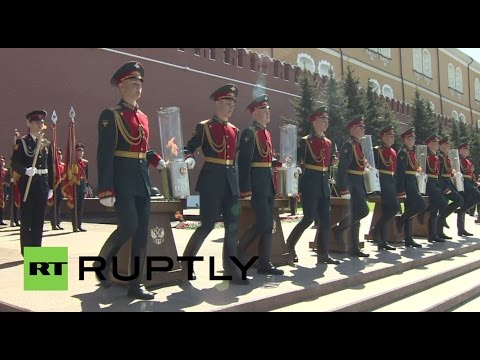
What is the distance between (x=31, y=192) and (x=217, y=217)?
275 centimetres

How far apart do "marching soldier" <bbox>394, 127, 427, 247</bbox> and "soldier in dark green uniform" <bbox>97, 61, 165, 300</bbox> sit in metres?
5.15

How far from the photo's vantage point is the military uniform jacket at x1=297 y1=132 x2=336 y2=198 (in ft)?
21.3

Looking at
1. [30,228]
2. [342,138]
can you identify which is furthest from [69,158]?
[342,138]

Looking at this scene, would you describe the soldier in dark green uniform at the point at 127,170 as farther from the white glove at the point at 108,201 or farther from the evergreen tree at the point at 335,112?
the evergreen tree at the point at 335,112

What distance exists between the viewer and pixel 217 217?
5328 millimetres

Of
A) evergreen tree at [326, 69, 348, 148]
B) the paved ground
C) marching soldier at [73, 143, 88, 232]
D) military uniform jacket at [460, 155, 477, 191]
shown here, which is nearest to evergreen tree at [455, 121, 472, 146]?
evergreen tree at [326, 69, 348, 148]

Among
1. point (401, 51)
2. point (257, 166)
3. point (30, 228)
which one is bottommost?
point (30, 228)

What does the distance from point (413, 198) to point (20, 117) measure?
1397 cm

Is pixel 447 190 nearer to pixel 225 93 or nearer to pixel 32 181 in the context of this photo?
pixel 225 93

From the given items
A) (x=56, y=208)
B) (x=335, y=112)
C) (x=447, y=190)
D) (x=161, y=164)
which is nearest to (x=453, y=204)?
(x=447, y=190)

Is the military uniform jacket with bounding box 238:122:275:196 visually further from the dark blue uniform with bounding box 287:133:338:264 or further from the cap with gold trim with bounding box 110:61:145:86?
the cap with gold trim with bounding box 110:61:145:86

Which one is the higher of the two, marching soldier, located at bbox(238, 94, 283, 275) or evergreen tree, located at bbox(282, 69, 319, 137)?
evergreen tree, located at bbox(282, 69, 319, 137)
